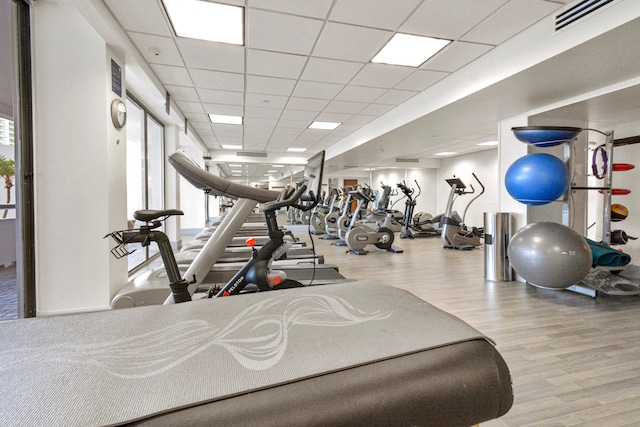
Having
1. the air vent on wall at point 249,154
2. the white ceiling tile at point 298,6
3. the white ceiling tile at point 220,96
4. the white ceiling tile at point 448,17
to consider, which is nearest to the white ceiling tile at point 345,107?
the white ceiling tile at point 220,96

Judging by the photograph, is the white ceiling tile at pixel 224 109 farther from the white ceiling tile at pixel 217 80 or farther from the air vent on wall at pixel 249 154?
the air vent on wall at pixel 249 154

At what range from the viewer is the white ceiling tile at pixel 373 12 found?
258cm

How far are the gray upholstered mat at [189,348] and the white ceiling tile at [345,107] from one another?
15.5 feet

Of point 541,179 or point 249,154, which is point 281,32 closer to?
point 541,179

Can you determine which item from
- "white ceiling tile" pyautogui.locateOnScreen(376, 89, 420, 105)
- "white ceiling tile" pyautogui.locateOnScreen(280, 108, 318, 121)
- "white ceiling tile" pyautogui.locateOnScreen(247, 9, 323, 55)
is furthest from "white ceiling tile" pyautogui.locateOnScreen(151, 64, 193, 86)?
"white ceiling tile" pyautogui.locateOnScreen(376, 89, 420, 105)

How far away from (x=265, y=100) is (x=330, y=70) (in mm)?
1584

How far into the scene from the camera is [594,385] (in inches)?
69.9

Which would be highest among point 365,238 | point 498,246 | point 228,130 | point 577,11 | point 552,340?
point 228,130

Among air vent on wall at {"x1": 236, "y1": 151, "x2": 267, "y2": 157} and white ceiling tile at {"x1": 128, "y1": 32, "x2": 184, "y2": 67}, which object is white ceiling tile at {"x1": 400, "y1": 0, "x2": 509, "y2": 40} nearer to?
white ceiling tile at {"x1": 128, "y1": 32, "x2": 184, "y2": 67}

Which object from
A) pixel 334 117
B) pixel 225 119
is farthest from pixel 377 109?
pixel 225 119

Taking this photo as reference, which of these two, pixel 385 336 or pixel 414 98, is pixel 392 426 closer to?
pixel 385 336

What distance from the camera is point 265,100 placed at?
16.8ft

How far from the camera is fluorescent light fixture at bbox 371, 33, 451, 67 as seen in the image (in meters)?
3.17

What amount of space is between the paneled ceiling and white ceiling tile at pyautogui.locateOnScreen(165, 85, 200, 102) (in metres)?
0.01
